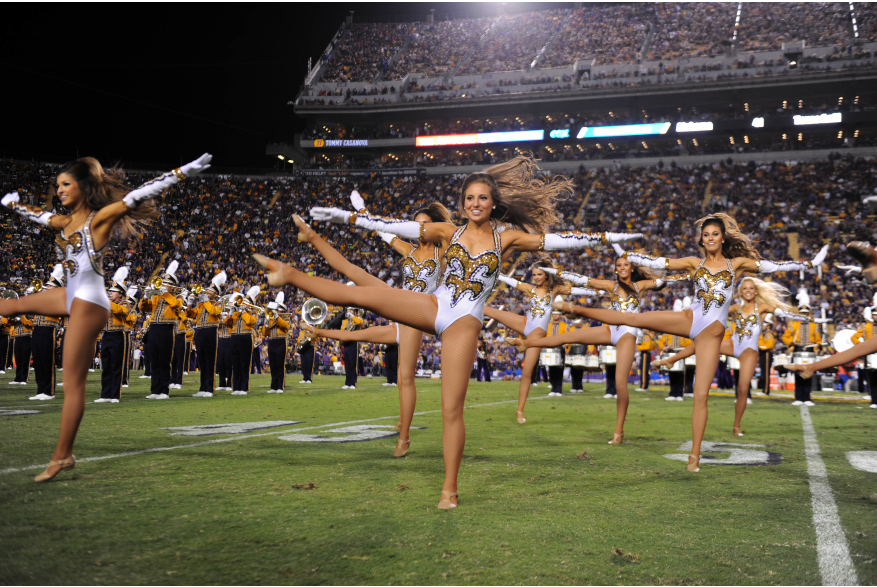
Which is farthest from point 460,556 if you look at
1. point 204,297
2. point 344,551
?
point 204,297

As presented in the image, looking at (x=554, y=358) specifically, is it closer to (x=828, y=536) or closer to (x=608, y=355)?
(x=608, y=355)

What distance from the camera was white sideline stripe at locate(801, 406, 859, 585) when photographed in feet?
9.72

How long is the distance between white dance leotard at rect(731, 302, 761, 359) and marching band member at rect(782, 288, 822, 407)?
14.9 ft

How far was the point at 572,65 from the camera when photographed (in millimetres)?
44625

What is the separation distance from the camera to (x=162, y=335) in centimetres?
1196

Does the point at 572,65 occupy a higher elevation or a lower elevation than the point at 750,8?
lower

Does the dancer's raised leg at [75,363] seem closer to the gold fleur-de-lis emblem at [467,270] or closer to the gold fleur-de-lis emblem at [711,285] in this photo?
the gold fleur-de-lis emblem at [467,270]

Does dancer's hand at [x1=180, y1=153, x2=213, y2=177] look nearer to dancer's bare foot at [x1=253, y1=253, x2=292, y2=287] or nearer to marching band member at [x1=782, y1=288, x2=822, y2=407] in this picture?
dancer's bare foot at [x1=253, y1=253, x2=292, y2=287]

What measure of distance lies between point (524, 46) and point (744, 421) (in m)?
43.1

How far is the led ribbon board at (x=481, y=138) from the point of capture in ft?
143

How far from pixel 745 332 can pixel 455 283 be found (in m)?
7.28

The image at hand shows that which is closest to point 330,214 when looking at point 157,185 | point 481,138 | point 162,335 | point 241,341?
point 157,185

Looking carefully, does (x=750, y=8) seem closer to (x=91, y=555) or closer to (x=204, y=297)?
(x=204, y=297)

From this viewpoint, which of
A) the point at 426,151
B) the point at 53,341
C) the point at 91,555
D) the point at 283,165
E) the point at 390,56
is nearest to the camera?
the point at 91,555
